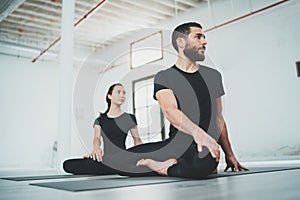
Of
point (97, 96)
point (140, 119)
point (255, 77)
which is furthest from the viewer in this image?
point (97, 96)

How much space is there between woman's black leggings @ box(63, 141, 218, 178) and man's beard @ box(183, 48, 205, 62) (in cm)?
56

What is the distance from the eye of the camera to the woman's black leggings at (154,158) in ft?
5.35

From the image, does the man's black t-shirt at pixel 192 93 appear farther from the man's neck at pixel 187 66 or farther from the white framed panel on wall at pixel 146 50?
the white framed panel on wall at pixel 146 50

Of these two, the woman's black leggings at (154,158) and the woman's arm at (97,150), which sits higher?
the woman's arm at (97,150)

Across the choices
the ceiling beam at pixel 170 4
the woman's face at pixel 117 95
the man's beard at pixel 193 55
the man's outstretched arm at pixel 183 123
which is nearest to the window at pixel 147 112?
the ceiling beam at pixel 170 4

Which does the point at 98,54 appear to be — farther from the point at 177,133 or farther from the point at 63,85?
the point at 177,133

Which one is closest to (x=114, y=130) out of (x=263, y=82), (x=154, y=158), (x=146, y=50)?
(x=154, y=158)

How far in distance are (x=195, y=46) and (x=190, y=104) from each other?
0.37 meters

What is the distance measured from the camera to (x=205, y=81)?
73.7 inches

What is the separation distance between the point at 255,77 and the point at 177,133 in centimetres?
385

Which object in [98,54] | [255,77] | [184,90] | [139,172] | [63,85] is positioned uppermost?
[98,54]

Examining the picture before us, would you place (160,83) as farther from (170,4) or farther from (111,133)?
(170,4)

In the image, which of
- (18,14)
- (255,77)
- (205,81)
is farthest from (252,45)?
(18,14)

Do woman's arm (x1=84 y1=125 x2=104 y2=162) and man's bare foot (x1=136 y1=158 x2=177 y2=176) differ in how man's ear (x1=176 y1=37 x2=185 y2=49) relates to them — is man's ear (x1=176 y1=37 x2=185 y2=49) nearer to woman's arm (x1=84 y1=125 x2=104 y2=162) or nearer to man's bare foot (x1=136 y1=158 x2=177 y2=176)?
man's bare foot (x1=136 y1=158 x2=177 y2=176)
